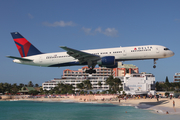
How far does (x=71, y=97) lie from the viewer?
159625 millimetres

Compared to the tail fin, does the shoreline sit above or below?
below

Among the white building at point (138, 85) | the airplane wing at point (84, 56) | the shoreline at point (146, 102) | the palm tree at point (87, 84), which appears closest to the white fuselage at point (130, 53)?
the airplane wing at point (84, 56)

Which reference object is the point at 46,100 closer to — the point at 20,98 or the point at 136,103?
the point at 20,98

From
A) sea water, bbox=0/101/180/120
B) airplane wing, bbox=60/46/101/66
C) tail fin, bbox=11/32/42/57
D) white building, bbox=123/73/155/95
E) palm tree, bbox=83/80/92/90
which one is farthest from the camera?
palm tree, bbox=83/80/92/90

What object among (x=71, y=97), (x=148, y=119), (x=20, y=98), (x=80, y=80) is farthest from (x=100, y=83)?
(x=148, y=119)

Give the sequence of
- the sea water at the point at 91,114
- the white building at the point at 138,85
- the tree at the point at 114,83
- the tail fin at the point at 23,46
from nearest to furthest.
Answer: the tail fin at the point at 23,46, the sea water at the point at 91,114, the white building at the point at 138,85, the tree at the point at 114,83

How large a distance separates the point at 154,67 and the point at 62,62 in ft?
70.7

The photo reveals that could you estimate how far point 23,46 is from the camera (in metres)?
56.5

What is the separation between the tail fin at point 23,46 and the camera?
5566cm

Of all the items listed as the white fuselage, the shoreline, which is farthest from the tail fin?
the shoreline

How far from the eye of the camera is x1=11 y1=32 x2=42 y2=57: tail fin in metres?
55.7

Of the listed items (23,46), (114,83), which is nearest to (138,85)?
(114,83)

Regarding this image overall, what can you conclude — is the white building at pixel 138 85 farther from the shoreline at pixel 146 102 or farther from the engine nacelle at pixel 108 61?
the engine nacelle at pixel 108 61

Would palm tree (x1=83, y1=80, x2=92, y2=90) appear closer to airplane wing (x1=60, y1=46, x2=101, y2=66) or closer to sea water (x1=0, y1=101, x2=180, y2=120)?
sea water (x1=0, y1=101, x2=180, y2=120)
